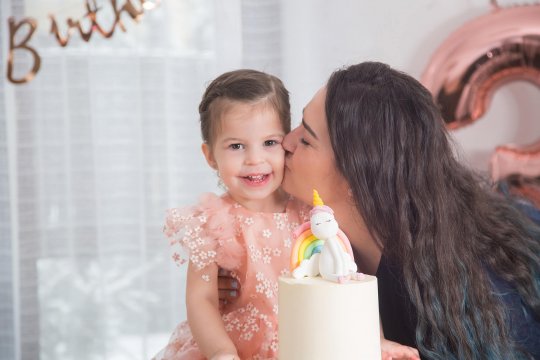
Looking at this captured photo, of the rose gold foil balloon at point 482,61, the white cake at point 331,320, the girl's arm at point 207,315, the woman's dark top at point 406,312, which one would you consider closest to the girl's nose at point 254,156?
the girl's arm at point 207,315

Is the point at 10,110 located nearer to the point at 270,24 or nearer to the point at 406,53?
the point at 270,24

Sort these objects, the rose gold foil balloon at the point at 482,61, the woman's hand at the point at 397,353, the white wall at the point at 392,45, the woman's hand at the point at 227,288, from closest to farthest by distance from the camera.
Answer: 1. the woman's hand at the point at 397,353
2. the woman's hand at the point at 227,288
3. the rose gold foil balloon at the point at 482,61
4. the white wall at the point at 392,45

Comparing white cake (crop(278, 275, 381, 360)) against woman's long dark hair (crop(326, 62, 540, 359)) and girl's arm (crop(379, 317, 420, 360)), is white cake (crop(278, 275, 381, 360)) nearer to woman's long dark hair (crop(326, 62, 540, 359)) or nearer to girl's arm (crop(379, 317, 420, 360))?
girl's arm (crop(379, 317, 420, 360))

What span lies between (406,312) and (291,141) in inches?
18.8

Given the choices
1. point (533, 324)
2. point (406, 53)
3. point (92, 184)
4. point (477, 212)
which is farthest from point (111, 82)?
point (533, 324)

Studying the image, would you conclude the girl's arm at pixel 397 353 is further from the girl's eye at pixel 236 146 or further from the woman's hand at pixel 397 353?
the girl's eye at pixel 236 146

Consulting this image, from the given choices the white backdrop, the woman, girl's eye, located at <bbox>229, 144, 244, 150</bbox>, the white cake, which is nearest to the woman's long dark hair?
the woman

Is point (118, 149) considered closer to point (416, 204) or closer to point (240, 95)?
point (240, 95)

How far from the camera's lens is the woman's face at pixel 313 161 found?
1541 mm

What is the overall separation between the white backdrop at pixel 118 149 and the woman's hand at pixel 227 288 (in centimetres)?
148

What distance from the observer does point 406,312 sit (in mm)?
1549

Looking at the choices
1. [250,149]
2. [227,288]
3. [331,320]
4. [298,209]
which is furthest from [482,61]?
[331,320]

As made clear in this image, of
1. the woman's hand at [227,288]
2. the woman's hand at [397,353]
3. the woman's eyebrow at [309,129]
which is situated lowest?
the woman's hand at [397,353]

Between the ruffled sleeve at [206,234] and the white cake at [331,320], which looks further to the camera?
the ruffled sleeve at [206,234]
